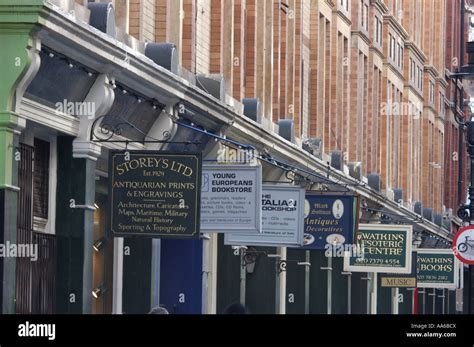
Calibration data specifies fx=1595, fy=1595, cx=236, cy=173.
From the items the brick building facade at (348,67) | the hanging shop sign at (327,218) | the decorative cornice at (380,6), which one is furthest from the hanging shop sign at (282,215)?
the decorative cornice at (380,6)

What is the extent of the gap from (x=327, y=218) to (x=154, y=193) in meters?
11.8

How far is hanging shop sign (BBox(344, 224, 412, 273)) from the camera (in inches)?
1500

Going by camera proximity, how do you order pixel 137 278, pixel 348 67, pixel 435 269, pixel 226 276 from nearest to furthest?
pixel 137 278 < pixel 226 276 < pixel 348 67 < pixel 435 269

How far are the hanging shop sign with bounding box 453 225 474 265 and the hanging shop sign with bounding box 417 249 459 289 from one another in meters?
24.4

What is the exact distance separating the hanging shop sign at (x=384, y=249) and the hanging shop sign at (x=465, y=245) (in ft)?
37.9

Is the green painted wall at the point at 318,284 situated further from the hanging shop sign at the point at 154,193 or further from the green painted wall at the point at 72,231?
the green painted wall at the point at 72,231

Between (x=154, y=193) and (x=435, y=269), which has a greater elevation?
(x=154, y=193)

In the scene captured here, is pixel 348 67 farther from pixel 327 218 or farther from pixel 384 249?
pixel 327 218

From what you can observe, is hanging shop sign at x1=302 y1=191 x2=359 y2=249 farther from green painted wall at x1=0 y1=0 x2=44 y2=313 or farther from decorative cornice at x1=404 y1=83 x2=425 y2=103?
decorative cornice at x1=404 y1=83 x2=425 y2=103

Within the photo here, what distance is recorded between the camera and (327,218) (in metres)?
31.0

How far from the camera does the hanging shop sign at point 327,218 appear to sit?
30.7m

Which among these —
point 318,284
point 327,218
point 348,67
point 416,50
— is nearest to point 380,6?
point 348,67

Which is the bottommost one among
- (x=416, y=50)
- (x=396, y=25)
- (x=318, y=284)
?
(x=318, y=284)

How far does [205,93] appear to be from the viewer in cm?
2481
